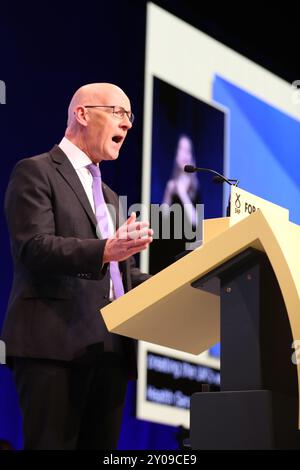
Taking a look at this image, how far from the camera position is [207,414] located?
166 centimetres

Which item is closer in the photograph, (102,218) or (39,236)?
(39,236)

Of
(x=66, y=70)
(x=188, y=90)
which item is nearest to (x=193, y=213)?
(x=188, y=90)

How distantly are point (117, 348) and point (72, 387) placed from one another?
0.16 metres

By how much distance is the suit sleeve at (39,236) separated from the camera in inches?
75.6

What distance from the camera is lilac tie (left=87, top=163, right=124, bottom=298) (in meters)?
2.16

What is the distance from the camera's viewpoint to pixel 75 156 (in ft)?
7.46

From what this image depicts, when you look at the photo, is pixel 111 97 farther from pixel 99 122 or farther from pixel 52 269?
pixel 52 269

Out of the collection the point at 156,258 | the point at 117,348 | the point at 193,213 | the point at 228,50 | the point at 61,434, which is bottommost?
the point at 61,434

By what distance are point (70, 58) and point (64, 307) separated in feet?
9.33

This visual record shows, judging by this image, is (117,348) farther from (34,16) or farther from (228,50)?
(228,50)
